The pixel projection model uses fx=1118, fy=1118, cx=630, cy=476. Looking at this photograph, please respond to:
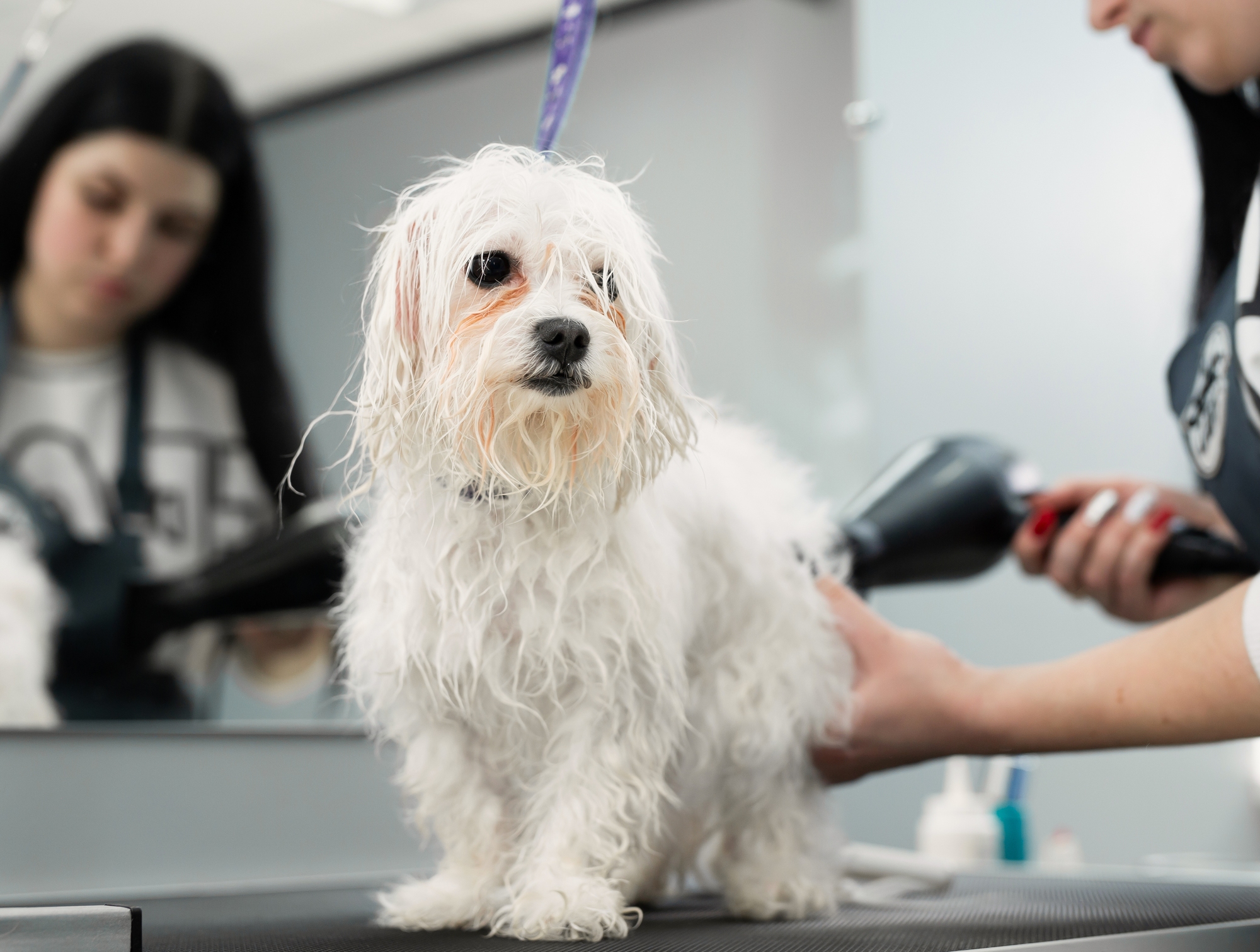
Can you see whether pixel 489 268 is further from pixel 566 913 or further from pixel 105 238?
pixel 105 238

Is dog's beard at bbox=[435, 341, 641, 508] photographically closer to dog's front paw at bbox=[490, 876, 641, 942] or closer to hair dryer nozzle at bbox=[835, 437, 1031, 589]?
dog's front paw at bbox=[490, 876, 641, 942]

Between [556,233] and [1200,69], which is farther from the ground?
[1200,69]

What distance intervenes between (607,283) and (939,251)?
113 cm

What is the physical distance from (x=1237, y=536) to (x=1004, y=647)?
58cm

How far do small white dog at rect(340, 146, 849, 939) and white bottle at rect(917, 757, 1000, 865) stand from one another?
2.27 feet

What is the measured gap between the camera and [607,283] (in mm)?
579

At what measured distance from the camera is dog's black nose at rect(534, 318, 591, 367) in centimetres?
53

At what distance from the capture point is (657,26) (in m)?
1.33

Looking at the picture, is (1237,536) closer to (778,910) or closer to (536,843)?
(778,910)

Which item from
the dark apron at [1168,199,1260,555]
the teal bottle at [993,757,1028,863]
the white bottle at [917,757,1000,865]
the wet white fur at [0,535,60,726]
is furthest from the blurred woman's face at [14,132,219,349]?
the teal bottle at [993,757,1028,863]

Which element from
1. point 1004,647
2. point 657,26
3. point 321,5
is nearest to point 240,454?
point 321,5

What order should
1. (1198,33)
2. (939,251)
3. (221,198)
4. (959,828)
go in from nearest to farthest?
(1198,33) < (221,198) < (959,828) < (939,251)

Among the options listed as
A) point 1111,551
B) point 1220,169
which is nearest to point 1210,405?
point 1111,551

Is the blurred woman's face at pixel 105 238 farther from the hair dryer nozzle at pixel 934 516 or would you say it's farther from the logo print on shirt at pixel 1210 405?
the logo print on shirt at pixel 1210 405
